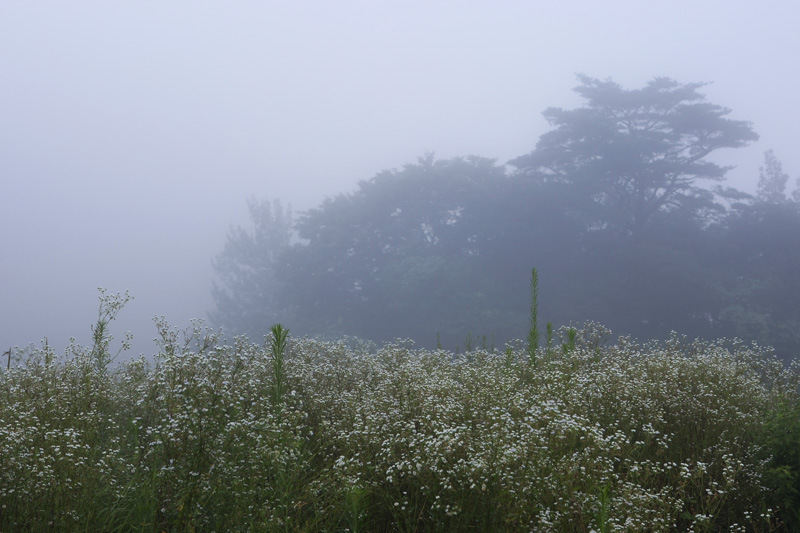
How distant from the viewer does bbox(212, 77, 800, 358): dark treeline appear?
28.2 m

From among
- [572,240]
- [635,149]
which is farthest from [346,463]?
[635,149]

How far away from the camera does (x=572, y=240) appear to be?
32.2 metres

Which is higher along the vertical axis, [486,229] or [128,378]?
[486,229]

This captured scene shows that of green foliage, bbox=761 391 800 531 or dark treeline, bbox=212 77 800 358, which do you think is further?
dark treeline, bbox=212 77 800 358

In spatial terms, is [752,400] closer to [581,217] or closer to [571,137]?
[581,217]

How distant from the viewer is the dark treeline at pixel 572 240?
28219 millimetres

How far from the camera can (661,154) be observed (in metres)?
32.9

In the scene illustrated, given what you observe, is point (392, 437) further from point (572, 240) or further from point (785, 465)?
point (572, 240)

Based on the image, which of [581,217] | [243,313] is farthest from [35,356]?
[243,313]

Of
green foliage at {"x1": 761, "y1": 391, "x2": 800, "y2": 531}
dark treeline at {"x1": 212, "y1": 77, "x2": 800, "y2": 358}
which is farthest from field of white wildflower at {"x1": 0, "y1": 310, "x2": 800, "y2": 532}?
dark treeline at {"x1": 212, "y1": 77, "x2": 800, "y2": 358}

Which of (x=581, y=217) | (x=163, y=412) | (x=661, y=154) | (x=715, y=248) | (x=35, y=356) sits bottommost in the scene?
(x=163, y=412)

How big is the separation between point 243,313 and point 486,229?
58.1ft

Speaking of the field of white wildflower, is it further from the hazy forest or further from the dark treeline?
the dark treeline

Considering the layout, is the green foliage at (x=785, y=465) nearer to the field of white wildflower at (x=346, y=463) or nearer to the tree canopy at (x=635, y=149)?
the field of white wildflower at (x=346, y=463)
